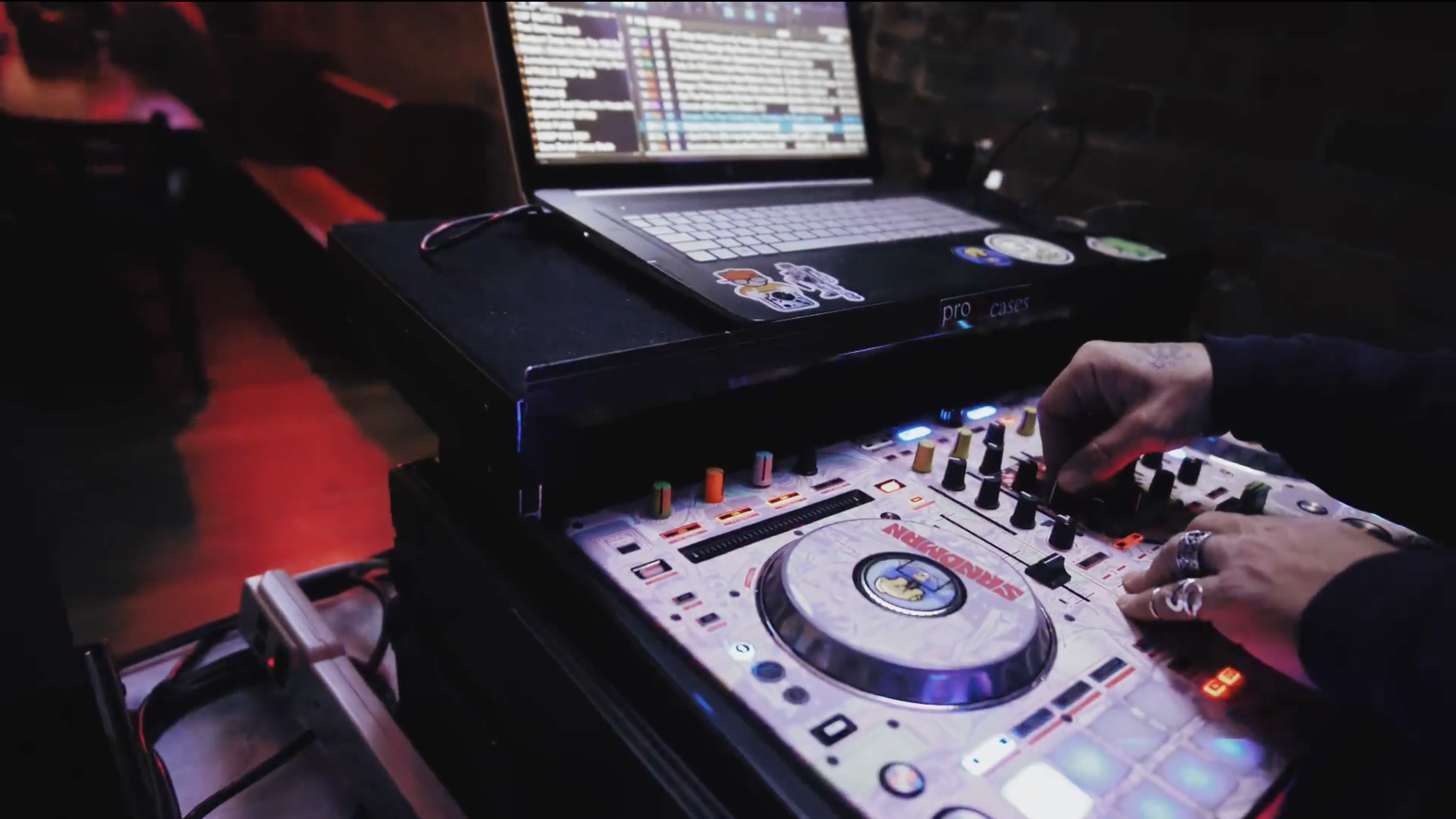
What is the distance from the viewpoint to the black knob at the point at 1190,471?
2.33 ft

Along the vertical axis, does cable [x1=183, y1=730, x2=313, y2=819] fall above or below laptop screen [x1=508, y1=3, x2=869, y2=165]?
below

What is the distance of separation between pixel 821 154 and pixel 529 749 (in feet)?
2.46

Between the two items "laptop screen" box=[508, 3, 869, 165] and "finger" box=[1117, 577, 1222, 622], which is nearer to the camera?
"finger" box=[1117, 577, 1222, 622]

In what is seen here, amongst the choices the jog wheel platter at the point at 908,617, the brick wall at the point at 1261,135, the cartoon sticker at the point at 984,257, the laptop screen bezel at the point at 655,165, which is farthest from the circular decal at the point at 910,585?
the brick wall at the point at 1261,135

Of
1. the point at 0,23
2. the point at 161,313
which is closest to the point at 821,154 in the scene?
the point at 0,23

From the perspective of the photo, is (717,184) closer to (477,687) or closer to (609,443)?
(609,443)

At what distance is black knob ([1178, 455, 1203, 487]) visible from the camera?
0.71 meters

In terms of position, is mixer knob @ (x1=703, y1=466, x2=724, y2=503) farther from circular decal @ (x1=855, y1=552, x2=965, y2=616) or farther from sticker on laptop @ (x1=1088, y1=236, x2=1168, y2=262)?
sticker on laptop @ (x1=1088, y1=236, x2=1168, y2=262)

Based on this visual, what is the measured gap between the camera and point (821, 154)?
39.8 inches

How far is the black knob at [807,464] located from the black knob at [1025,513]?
15 cm

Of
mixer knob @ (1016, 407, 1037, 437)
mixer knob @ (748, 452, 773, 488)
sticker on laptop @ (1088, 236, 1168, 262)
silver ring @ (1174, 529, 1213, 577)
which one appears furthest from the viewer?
sticker on laptop @ (1088, 236, 1168, 262)

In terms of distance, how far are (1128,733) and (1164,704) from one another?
0.04m

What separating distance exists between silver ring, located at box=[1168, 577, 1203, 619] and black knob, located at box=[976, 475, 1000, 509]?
0.49ft

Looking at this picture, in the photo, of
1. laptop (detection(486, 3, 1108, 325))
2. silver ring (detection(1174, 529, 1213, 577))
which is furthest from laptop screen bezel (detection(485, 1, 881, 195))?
silver ring (detection(1174, 529, 1213, 577))
